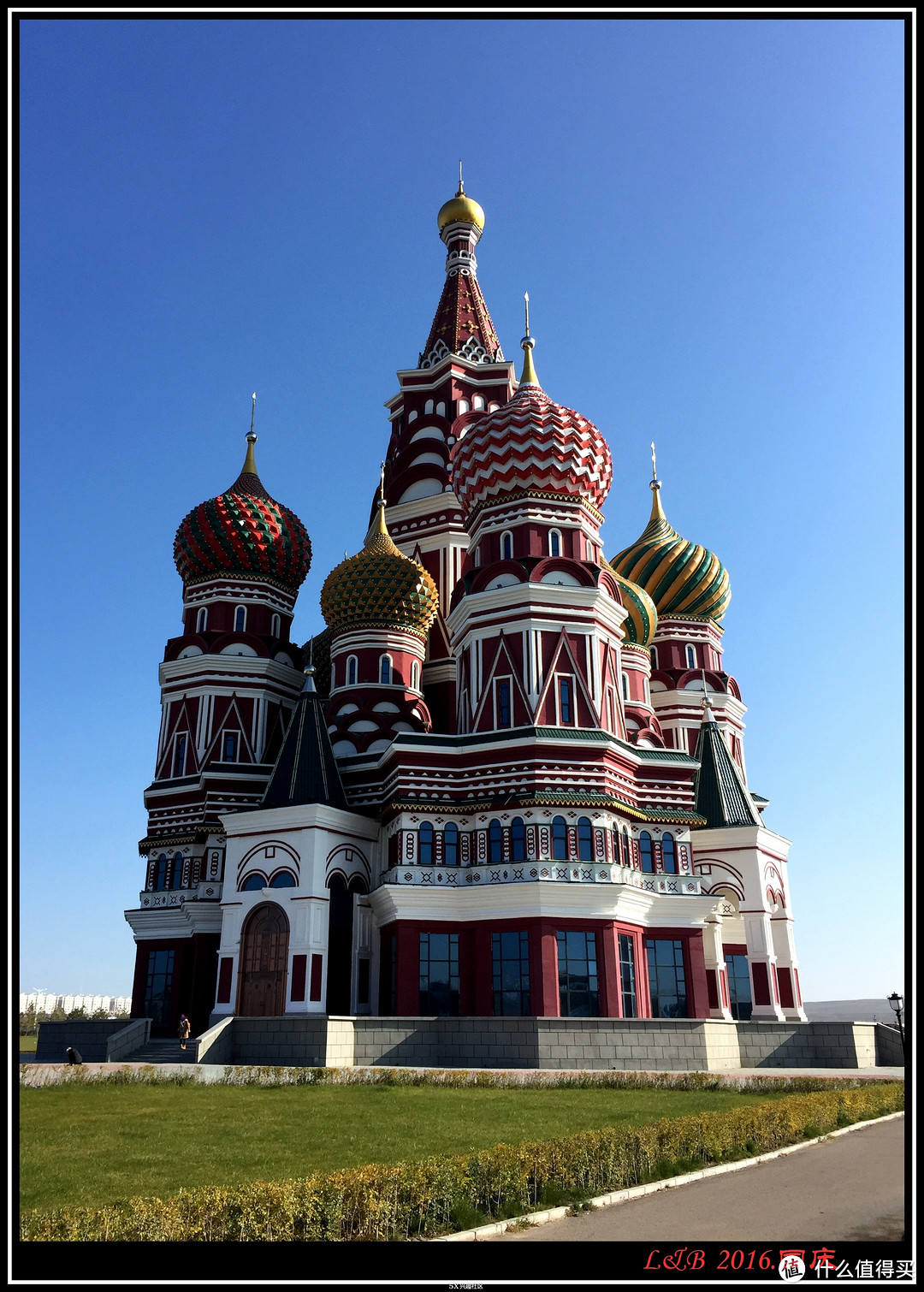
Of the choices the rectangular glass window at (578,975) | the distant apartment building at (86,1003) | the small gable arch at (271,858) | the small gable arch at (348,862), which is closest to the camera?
the rectangular glass window at (578,975)

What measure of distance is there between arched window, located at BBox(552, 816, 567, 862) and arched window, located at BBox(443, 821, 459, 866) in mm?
2401

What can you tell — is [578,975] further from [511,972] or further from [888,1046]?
[888,1046]

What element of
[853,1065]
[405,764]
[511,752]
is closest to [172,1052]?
[405,764]

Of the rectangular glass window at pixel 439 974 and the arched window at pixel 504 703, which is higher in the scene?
the arched window at pixel 504 703

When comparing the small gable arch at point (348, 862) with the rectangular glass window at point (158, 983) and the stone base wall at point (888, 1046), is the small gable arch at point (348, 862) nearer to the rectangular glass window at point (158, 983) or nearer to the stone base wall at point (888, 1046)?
the rectangular glass window at point (158, 983)

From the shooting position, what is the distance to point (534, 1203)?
6.95 metres

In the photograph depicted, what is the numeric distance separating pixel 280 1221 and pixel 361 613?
24051 mm

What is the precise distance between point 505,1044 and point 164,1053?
7445 mm

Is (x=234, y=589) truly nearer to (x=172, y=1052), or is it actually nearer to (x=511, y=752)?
(x=511, y=752)

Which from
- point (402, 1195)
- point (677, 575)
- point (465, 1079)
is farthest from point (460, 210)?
point (402, 1195)

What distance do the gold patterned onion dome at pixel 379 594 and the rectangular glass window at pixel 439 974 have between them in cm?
987

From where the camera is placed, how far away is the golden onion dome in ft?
135

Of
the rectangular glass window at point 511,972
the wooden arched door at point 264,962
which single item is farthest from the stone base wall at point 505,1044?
the wooden arched door at point 264,962

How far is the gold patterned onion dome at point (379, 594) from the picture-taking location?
2958 cm
